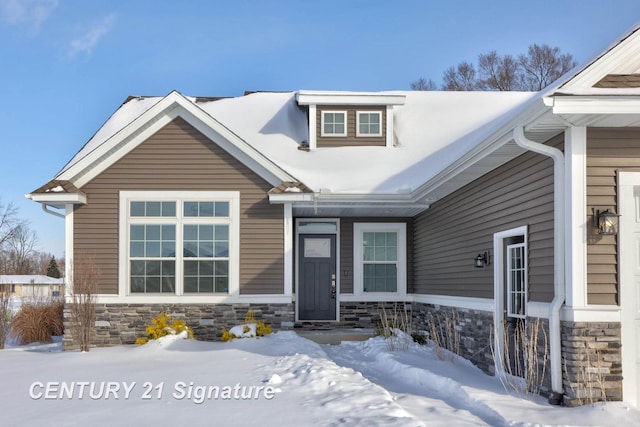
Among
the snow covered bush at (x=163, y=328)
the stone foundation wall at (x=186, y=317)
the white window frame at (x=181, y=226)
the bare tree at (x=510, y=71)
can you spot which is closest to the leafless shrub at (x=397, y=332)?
the stone foundation wall at (x=186, y=317)

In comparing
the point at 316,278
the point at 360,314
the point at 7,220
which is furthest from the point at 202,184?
the point at 7,220

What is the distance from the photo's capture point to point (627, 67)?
655cm

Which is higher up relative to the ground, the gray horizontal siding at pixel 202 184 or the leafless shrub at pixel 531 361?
the gray horizontal siding at pixel 202 184

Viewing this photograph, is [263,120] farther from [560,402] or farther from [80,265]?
[560,402]

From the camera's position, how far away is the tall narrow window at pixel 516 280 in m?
8.05

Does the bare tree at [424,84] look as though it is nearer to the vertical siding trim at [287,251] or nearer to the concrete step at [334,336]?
the concrete step at [334,336]

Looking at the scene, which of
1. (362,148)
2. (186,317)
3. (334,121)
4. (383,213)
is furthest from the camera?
(334,121)

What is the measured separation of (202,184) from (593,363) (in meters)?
7.50

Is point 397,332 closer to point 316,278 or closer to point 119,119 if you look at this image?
point 316,278

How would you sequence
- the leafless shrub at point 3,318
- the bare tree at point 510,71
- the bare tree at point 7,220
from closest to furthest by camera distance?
the leafless shrub at point 3,318, the bare tree at point 510,71, the bare tree at point 7,220

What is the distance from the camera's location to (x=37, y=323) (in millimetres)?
13031

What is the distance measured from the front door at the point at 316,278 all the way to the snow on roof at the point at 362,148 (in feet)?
5.40

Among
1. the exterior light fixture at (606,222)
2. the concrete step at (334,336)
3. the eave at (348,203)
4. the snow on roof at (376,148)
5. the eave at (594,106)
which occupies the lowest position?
Result: the concrete step at (334,336)

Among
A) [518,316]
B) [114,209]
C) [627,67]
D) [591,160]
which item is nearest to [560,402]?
[518,316]
